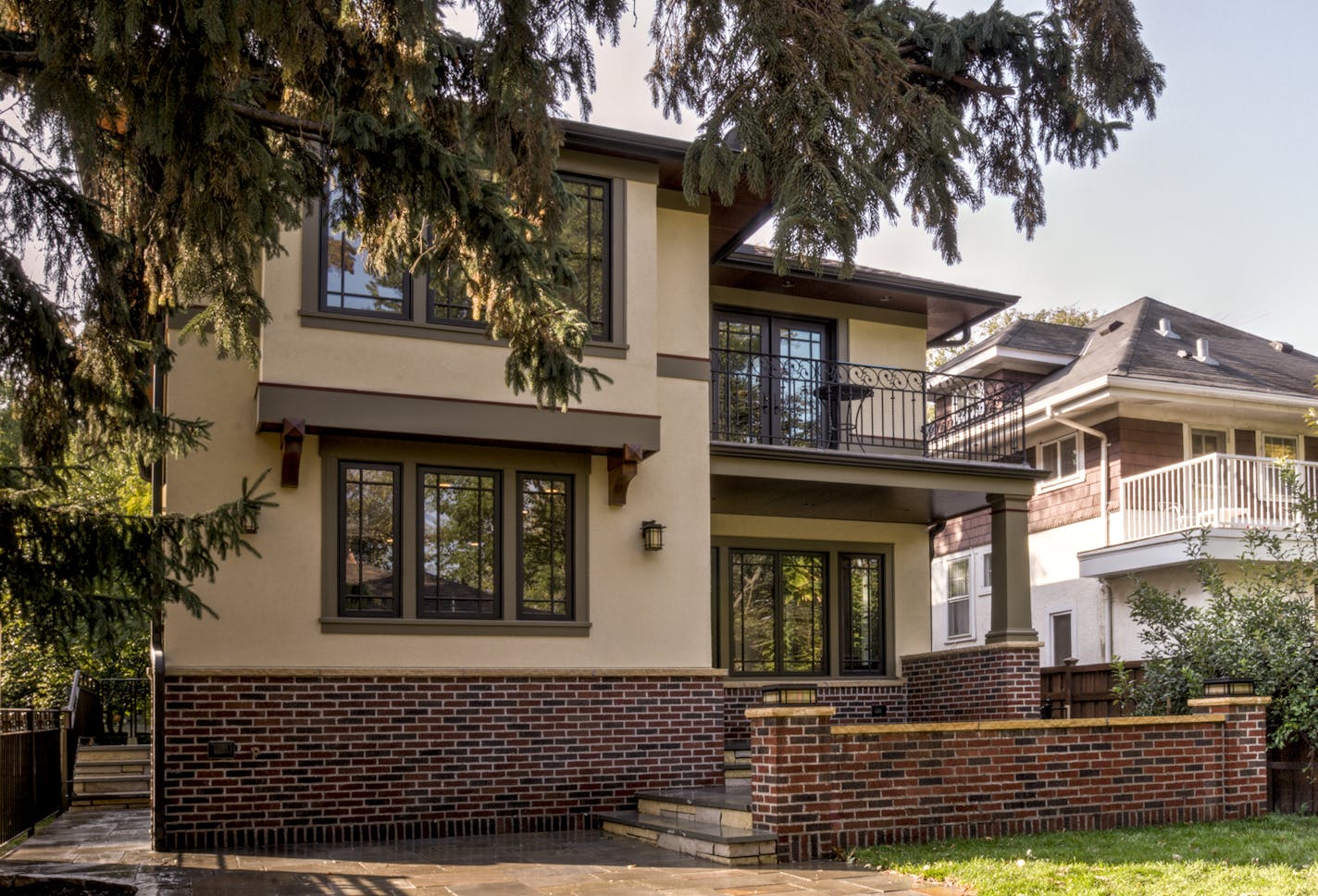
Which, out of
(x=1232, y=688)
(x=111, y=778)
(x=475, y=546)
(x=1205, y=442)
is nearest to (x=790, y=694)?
(x=475, y=546)

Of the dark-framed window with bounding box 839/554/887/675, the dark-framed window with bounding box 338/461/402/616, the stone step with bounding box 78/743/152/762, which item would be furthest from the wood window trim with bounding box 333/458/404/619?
the stone step with bounding box 78/743/152/762

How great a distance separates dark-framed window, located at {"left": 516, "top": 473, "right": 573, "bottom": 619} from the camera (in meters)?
12.0

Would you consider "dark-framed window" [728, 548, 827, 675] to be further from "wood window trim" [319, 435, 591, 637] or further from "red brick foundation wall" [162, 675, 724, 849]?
"wood window trim" [319, 435, 591, 637]

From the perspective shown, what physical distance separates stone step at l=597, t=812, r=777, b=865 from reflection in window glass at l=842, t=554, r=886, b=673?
15.7 feet

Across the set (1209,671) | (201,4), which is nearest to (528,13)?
(201,4)

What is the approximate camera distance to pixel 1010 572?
14.4 meters

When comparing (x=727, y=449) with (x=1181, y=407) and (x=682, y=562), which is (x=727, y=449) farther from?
(x=1181, y=407)

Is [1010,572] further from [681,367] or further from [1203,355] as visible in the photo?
[1203,355]

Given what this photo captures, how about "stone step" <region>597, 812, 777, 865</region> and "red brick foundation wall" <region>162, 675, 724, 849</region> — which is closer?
"stone step" <region>597, 812, 777, 865</region>

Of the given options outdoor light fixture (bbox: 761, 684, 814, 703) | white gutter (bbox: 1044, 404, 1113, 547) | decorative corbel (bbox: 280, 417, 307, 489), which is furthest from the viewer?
white gutter (bbox: 1044, 404, 1113, 547)

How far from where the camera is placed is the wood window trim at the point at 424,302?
36.4 feet

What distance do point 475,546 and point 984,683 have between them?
19.7 ft

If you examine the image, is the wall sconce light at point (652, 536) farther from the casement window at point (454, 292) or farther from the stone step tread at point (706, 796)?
the stone step tread at point (706, 796)

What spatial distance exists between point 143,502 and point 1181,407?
52.7ft
